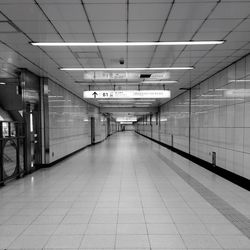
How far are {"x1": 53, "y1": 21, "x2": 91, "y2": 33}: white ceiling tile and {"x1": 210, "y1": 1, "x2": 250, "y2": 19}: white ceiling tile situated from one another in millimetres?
2091

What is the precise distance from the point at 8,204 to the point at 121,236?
2534 millimetres

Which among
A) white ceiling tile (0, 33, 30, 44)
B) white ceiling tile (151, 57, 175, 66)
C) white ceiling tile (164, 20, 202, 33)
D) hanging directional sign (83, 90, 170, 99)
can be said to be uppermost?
white ceiling tile (164, 20, 202, 33)

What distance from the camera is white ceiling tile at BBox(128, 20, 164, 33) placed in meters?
3.62

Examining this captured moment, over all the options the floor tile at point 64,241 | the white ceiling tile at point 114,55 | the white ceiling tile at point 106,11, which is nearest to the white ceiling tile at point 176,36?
the white ceiling tile at point 106,11

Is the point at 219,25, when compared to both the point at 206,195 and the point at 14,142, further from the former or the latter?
the point at 14,142

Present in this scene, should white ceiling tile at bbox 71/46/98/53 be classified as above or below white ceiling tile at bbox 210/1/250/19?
below

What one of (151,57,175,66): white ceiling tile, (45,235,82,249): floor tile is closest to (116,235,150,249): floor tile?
(45,235,82,249): floor tile

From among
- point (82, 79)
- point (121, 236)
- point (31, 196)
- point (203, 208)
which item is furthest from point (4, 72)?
point (203, 208)

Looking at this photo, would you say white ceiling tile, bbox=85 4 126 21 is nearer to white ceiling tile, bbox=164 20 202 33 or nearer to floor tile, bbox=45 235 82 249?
white ceiling tile, bbox=164 20 202 33

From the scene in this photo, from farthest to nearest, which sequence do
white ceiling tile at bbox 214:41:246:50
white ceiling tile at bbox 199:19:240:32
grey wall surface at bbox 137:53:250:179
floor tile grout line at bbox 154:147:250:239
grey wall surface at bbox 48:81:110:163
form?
grey wall surface at bbox 48:81:110:163, grey wall surface at bbox 137:53:250:179, white ceiling tile at bbox 214:41:246:50, white ceiling tile at bbox 199:19:240:32, floor tile grout line at bbox 154:147:250:239

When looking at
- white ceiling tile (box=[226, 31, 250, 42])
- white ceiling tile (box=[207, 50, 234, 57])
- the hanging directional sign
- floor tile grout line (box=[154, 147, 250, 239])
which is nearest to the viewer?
floor tile grout line (box=[154, 147, 250, 239])

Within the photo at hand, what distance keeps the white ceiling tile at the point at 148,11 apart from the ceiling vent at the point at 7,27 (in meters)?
2.05

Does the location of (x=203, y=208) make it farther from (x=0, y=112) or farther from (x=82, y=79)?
(x=0, y=112)

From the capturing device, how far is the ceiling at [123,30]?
3156mm
